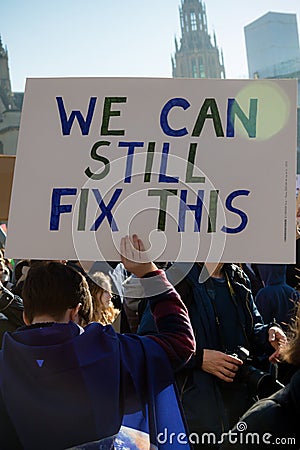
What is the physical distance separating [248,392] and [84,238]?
882 mm

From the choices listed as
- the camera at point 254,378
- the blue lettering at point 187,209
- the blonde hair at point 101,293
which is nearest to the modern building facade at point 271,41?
the blonde hair at point 101,293

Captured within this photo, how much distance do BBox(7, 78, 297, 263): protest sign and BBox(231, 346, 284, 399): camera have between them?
526 mm

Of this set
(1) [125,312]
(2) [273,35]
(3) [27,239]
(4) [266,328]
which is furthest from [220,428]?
(2) [273,35]

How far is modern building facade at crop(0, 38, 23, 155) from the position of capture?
37.7 meters

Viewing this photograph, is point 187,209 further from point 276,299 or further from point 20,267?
point 20,267

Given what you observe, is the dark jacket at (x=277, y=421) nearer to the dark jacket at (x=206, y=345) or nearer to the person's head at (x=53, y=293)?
the person's head at (x=53, y=293)

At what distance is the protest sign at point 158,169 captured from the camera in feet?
4.76

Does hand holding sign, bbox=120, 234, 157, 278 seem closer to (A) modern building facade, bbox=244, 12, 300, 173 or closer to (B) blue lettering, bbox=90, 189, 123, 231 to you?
(B) blue lettering, bbox=90, 189, 123, 231

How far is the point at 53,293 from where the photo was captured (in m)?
1.32

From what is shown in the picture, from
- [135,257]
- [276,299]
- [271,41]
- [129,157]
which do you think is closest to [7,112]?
[271,41]

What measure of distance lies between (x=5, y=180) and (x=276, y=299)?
1.55 meters

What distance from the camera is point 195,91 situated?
60.3 inches

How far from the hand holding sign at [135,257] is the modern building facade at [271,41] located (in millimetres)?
60569

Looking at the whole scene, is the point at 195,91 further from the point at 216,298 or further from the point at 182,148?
the point at 216,298
